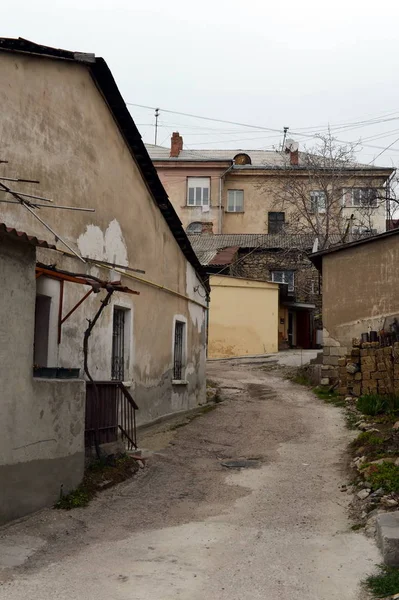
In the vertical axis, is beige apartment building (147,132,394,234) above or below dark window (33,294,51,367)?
above

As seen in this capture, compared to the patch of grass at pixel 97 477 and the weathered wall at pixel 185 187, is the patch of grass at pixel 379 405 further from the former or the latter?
the weathered wall at pixel 185 187

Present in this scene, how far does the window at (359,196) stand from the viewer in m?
36.2

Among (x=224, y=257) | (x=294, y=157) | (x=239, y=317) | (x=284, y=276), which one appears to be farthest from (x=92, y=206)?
(x=294, y=157)

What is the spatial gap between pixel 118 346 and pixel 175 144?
109 feet

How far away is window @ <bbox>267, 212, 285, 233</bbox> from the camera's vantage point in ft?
138

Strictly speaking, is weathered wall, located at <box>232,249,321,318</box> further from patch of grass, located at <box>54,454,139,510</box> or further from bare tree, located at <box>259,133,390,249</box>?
patch of grass, located at <box>54,454,139,510</box>

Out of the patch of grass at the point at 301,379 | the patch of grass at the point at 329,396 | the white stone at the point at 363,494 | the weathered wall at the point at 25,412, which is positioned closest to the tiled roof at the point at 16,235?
the weathered wall at the point at 25,412

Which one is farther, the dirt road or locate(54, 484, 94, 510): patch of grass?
locate(54, 484, 94, 510): patch of grass

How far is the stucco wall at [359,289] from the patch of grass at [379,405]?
292 centimetres

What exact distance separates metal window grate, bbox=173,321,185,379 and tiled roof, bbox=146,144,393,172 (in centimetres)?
2522

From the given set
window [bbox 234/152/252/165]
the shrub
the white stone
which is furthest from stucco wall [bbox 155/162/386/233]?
the white stone

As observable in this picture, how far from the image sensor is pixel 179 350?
51.4 ft

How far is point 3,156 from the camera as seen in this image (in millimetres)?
8695

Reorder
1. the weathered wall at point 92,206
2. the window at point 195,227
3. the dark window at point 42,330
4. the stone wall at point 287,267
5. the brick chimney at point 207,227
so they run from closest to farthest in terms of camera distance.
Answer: the weathered wall at point 92,206 → the dark window at point 42,330 → the stone wall at point 287,267 → the brick chimney at point 207,227 → the window at point 195,227
